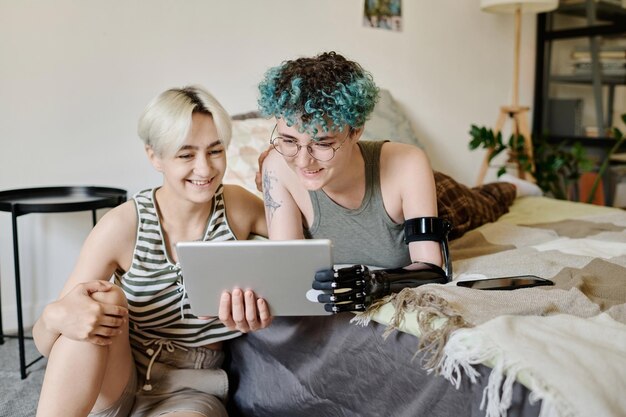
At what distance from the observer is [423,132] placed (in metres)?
3.28

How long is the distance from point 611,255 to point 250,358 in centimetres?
97

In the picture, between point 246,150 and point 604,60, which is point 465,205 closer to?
point 246,150

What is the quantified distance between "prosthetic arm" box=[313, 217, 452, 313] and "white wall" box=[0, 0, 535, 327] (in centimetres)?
140

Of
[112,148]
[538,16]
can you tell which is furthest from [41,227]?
[538,16]

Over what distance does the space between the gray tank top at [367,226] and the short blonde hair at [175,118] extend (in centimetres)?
28

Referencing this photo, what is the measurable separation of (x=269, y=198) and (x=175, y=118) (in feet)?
0.94

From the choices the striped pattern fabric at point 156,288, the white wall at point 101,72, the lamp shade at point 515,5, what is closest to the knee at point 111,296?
the striped pattern fabric at point 156,288

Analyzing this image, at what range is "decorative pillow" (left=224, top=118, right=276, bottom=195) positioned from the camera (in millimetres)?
1999

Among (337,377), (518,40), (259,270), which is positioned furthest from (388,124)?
(259,270)

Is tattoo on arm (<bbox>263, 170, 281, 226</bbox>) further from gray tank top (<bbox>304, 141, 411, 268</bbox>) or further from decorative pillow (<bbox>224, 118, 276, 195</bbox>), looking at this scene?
decorative pillow (<bbox>224, 118, 276, 195</bbox>)

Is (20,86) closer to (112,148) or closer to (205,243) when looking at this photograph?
(112,148)

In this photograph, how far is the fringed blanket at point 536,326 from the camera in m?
0.86

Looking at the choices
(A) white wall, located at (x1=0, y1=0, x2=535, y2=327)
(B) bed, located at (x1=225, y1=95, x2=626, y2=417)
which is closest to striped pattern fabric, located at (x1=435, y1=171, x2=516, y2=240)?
(B) bed, located at (x1=225, y1=95, x2=626, y2=417)

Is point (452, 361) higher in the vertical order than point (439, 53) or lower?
lower
